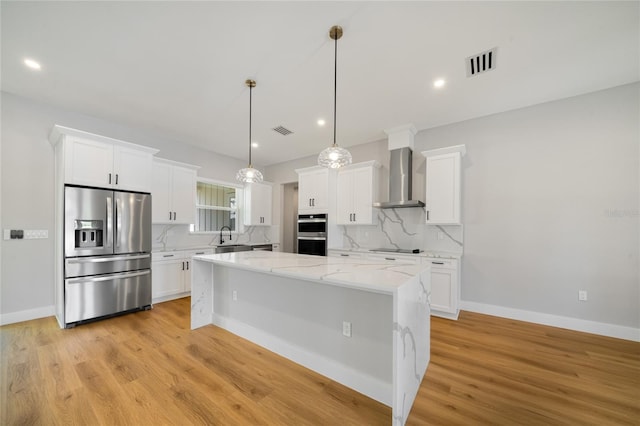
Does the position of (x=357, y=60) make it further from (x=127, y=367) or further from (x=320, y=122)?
(x=127, y=367)

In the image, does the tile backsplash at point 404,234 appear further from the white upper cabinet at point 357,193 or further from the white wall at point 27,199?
the white wall at point 27,199

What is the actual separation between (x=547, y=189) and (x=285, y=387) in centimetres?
397

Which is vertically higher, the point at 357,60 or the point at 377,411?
the point at 357,60

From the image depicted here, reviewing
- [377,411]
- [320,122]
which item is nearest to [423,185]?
[320,122]

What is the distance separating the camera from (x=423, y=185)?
13.5 feet

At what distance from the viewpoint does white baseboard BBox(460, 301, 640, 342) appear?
2.76 metres

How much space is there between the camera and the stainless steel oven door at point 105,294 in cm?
300

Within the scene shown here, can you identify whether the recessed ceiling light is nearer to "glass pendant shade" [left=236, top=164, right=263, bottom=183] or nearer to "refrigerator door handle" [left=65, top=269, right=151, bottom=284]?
"glass pendant shade" [left=236, top=164, right=263, bottom=183]

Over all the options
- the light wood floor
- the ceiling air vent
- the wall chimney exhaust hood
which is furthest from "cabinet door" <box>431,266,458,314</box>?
the ceiling air vent

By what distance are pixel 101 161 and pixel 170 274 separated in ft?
6.41

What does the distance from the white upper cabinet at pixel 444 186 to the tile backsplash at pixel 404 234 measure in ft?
1.08

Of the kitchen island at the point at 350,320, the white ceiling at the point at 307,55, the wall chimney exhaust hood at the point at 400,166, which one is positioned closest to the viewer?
the kitchen island at the point at 350,320

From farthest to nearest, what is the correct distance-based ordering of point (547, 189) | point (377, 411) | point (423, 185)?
1. point (423, 185)
2. point (547, 189)
3. point (377, 411)

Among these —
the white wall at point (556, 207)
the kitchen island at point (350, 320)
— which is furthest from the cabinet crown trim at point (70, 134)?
the white wall at point (556, 207)
